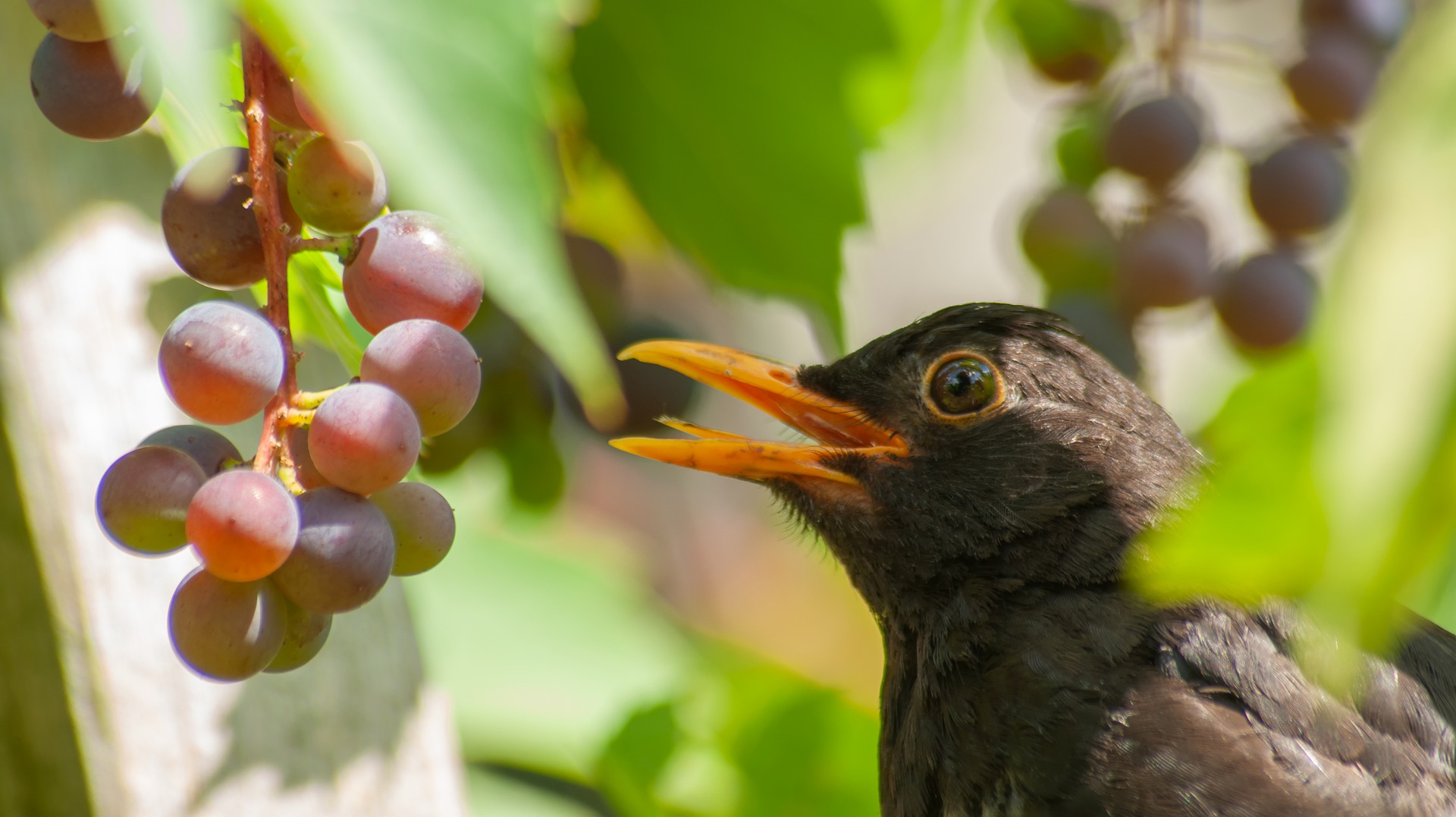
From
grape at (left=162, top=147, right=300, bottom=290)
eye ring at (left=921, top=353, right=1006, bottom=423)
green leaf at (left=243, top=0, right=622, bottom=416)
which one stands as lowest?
eye ring at (left=921, top=353, right=1006, bottom=423)

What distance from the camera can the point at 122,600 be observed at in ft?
4.59

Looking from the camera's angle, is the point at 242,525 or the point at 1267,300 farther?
the point at 1267,300

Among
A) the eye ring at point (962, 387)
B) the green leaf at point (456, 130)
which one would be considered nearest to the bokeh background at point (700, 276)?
the green leaf at point (456, 130)

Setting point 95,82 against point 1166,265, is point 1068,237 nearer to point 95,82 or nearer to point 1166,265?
point 1166,265

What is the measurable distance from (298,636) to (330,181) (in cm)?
28

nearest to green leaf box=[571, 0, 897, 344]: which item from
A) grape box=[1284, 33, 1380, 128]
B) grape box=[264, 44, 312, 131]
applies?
grape box=[264, 44, 312, 131]

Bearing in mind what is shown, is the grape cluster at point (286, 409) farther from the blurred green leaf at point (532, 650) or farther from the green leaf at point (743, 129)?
the blurred green leaf at point (532, 650)

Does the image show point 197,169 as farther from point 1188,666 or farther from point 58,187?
point 1188,666

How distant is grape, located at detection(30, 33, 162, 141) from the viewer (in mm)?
792

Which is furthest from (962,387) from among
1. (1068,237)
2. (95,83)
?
(95,83)

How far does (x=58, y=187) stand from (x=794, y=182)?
816 mm

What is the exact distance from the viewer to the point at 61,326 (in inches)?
55.4

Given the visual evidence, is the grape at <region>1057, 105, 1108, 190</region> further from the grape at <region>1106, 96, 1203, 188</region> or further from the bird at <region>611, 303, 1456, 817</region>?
the bird at <region>611, 303, 1456, 817</region>

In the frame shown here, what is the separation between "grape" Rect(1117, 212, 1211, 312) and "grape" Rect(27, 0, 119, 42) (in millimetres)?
1285
